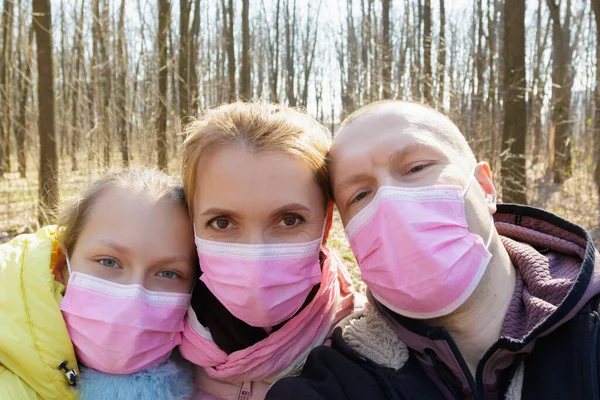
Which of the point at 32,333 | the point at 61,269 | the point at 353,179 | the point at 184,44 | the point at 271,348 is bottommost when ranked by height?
the point at 271,348

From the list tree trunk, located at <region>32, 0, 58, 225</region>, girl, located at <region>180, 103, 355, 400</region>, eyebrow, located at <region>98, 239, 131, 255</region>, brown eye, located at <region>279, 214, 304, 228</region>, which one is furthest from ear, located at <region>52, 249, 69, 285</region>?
tree trunk, located at <region>32, 0, 58, 225</region>

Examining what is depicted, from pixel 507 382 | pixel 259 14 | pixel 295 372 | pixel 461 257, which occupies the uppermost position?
pixel 259 14

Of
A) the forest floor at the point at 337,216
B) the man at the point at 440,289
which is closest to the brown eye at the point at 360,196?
the man at the point at 440,289

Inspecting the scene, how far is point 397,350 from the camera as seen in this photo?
5.95 feet

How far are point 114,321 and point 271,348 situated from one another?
635 mm

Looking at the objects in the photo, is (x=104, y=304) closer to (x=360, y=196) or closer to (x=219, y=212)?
(x=219, y=212)

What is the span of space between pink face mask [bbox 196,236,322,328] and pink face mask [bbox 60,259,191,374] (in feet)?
0.84

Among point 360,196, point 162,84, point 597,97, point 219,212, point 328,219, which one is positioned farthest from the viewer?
point 162,84

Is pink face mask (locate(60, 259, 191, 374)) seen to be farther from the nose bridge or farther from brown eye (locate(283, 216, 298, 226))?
brown eye (locate(283, 216, 298, 226))

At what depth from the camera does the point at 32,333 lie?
1869 mm

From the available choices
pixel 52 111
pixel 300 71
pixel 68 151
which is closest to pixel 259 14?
pixel 300 71

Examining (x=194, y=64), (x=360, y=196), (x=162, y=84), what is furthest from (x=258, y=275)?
(x=194, y=64)

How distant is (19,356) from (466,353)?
5.53 ft

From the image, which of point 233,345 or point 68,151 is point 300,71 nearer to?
point 68,151
